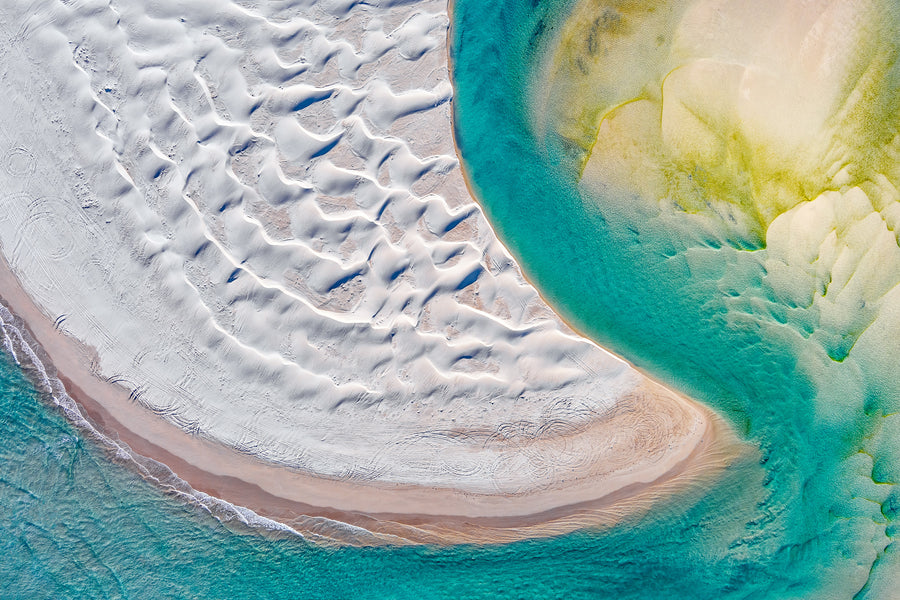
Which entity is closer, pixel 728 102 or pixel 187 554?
pixel 728 102

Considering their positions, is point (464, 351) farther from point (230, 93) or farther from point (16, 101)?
point (16, 101)

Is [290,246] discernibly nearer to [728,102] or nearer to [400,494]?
[400,494]

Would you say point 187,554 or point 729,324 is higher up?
point 729,324

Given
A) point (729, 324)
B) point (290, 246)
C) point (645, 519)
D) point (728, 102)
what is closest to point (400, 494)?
point (645, 519)

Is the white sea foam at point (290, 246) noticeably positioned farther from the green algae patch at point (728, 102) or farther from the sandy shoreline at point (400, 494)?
the green algae patch at point (728, 102)

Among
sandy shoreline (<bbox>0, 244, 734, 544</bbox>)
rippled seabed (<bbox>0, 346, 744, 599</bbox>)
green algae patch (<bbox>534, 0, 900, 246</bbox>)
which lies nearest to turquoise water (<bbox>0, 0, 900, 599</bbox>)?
rippled seabed (<bbox>0, 346, 744, 599</bbox>)

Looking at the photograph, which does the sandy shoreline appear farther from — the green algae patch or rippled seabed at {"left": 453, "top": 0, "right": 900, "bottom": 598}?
the green algae patch

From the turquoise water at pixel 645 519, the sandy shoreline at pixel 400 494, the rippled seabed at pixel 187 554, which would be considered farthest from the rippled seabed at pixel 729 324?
the sandy shoreline at pixel 400 494
